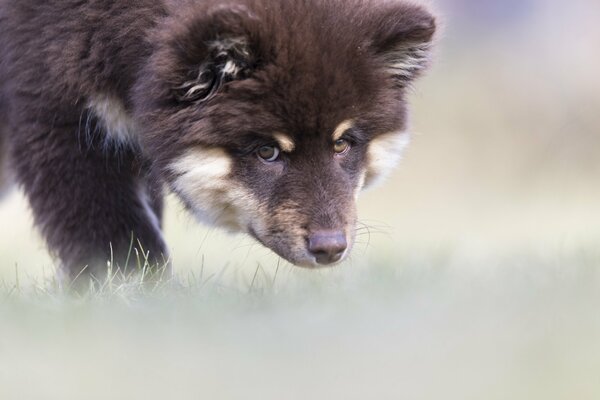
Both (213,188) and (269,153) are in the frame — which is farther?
(213,188)

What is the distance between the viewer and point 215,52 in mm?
5074

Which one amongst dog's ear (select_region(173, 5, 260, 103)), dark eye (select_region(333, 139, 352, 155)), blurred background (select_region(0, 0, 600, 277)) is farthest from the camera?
blurred background (select_region(0, 0, 600, 277))

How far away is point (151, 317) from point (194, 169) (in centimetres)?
148

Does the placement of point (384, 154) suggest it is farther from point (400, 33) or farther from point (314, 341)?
point (314, 341)

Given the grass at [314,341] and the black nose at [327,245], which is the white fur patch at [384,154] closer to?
the black nose at [327,245]

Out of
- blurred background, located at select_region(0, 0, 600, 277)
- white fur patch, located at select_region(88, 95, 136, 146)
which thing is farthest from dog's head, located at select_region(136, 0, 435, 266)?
blurred background, located at select_region(0, 0, 600, 277)

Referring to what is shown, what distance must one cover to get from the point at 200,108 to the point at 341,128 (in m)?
0.72

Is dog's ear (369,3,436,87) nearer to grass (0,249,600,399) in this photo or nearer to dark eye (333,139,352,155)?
dark eye (333,139,352,155)

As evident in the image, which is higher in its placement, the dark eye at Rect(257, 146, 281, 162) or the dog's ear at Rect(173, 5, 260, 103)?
the dog's ear at Rect(173, 5, 260, 103)

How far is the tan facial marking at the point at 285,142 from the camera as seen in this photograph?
206 inches

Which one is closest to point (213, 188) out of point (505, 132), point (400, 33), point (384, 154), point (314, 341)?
point (384, 154)

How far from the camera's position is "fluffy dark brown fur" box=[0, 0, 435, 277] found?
5.18 meters

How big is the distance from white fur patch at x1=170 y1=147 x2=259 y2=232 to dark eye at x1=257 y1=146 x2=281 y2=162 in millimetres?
166

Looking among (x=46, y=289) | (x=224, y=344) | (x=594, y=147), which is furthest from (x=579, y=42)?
(x=224, y=344)
